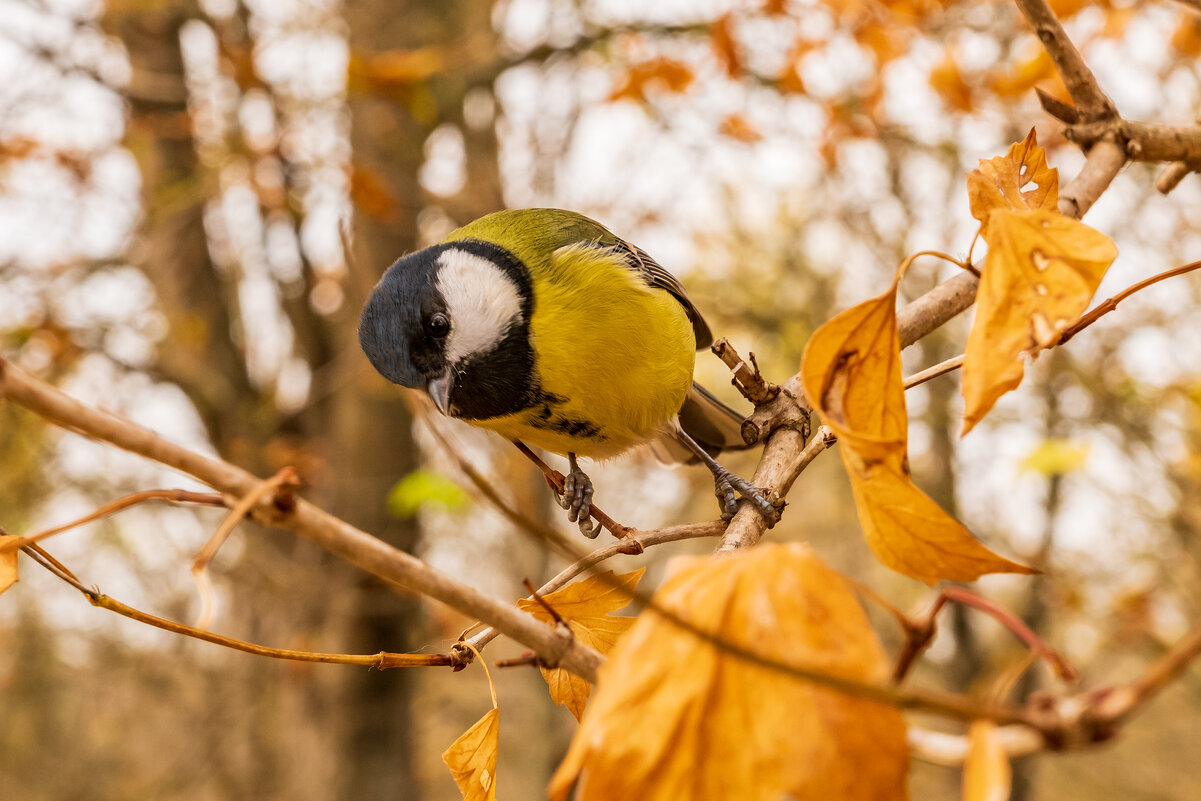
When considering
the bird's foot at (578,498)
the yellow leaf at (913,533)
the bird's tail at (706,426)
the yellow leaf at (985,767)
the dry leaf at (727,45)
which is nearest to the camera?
the yellow leaf at (985,767)

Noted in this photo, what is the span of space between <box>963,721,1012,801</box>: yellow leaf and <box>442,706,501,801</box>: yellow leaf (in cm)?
48

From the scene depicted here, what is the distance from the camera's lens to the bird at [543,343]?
1.74 m

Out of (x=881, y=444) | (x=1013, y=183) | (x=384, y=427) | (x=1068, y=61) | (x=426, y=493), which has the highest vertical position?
(x=1068, y=61)

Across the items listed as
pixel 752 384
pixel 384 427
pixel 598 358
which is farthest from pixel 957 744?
pixel 384 427

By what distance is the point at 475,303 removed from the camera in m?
1.85

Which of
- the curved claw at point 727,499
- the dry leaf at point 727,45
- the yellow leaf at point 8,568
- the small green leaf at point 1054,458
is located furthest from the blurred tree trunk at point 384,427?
the yellow leaf at point 8,568

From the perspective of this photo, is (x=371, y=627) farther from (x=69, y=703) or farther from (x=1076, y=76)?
(x=69, y=703)

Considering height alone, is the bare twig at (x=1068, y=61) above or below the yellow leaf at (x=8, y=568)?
above

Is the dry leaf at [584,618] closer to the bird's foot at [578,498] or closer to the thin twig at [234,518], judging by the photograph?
the thin twig at [234,518]

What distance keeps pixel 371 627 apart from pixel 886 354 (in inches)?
166

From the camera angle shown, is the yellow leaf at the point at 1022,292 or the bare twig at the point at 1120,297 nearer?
the yellow leaf at the point at 1022,292

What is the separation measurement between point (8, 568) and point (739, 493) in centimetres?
100

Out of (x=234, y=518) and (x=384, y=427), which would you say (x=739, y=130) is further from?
(x=234, y=518)

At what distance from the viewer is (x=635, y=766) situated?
56 centimetres
